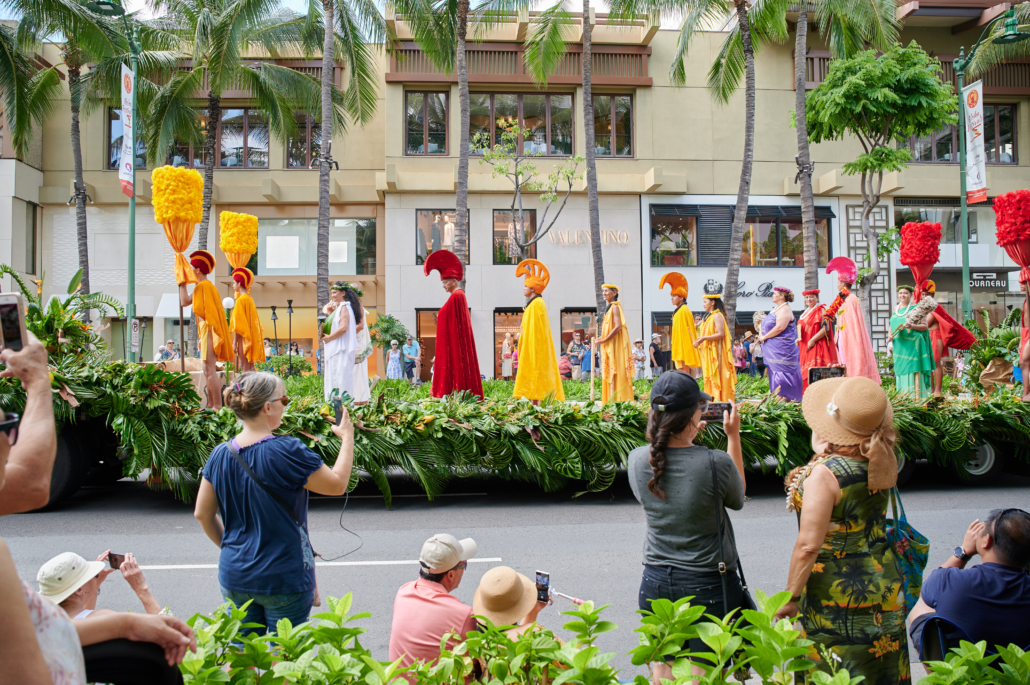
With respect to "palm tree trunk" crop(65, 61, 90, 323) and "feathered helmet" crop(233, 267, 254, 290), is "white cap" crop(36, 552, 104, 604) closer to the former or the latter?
"feathered helmet" crop(233, 267, 254, 290)

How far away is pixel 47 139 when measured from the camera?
92.2 ft

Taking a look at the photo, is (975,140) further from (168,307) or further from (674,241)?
(168,307)

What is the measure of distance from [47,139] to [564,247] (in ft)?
67.2

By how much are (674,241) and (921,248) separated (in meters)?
16.2

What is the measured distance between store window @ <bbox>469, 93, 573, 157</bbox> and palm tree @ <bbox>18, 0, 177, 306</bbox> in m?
10.9

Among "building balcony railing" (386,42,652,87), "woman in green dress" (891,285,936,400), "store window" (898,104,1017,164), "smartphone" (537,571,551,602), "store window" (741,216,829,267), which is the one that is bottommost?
"smartphone" (537,571,551,602)

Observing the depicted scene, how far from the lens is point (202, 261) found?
10.4 m

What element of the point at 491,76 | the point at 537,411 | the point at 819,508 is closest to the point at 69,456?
the point at 537,411

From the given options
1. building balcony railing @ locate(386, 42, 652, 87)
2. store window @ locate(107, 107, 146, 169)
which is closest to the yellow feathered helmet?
building balcony railing @ locate(386, 42, 652, 87)

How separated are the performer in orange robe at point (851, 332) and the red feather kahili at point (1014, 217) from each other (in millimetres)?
1902

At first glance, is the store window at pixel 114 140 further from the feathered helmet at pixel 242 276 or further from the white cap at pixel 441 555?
the white cap at pixel 441 555

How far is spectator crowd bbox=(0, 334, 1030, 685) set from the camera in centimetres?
257

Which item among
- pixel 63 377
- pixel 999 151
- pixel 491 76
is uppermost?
pixel 491 76

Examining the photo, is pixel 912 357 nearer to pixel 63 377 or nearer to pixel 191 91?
pixel 63 377
